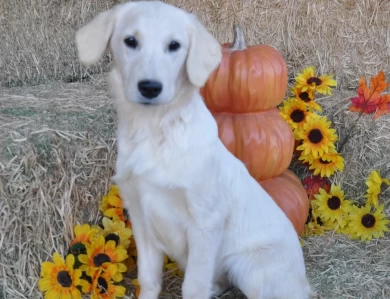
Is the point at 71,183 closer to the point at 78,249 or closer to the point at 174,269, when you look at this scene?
the point at 78,249

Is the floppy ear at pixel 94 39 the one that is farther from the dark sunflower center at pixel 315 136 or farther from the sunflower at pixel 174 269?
the dark sunflower center at pixel 315 136

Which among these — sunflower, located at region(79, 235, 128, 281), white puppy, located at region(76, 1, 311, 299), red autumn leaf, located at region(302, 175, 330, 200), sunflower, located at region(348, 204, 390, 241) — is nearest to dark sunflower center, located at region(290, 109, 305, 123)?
red autumn leaf, located at region(302, 175, 330, 200)

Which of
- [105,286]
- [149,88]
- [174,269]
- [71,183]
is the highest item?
[149,88]

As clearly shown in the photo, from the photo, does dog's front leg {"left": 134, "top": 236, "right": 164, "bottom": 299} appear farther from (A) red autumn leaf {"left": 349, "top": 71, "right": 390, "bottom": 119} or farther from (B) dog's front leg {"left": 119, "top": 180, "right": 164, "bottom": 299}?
(A) red autumn leaf {"left": 349, "top": 71, "right": 390, "bottom": 119}

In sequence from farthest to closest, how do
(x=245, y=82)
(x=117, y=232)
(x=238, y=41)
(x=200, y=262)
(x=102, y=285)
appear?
(x=238, y=41)
(x=245, y=82)
(x=117, y=232)
(x=102, y=285)
(x=200, y=262)

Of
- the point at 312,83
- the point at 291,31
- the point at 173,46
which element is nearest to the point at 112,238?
the point at 173,46

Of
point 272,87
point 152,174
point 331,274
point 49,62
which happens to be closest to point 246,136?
point 272,87

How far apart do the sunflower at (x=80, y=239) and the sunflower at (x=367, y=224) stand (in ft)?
4.27

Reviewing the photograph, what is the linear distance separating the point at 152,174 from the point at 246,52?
107 centimetres

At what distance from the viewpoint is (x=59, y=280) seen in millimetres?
2207

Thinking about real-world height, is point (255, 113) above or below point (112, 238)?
above

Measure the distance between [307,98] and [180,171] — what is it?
4.64 ft

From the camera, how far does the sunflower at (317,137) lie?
2914 millimetres

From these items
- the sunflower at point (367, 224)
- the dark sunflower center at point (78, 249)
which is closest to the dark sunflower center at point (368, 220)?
the sunflower at point (367, 224)
